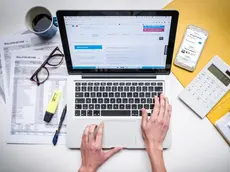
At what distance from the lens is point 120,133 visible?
2.76ft

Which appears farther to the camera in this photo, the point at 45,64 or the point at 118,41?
the point at 45,64

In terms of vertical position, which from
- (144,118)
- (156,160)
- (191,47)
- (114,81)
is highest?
(191,47)

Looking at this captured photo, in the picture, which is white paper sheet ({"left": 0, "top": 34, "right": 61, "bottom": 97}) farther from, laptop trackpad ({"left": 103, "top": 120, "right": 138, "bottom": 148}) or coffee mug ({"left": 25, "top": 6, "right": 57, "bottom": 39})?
laptop trackpad ({"left": 103, "top": 120, "right": 138, "bottom": 148})

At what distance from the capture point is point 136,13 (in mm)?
696

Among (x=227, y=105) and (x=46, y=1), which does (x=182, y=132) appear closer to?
(x=227, y=105)

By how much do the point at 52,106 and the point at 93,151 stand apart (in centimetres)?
18

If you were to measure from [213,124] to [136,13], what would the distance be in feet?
1.33

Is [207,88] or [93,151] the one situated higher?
[207,88]

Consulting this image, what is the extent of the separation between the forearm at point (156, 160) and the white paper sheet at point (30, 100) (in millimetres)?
263

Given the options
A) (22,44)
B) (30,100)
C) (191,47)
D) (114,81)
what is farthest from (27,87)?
(191,47)

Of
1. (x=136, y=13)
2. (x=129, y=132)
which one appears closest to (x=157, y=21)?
(x=136, y=13)

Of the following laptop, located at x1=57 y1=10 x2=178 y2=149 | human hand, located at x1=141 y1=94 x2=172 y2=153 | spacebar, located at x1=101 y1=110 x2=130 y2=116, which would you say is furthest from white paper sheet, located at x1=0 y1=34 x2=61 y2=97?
human hand, located at x1=141 y1=94 x2=172 y2=153

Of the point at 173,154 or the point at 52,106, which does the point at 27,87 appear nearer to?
the point at 52,106

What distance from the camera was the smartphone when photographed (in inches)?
34.3
